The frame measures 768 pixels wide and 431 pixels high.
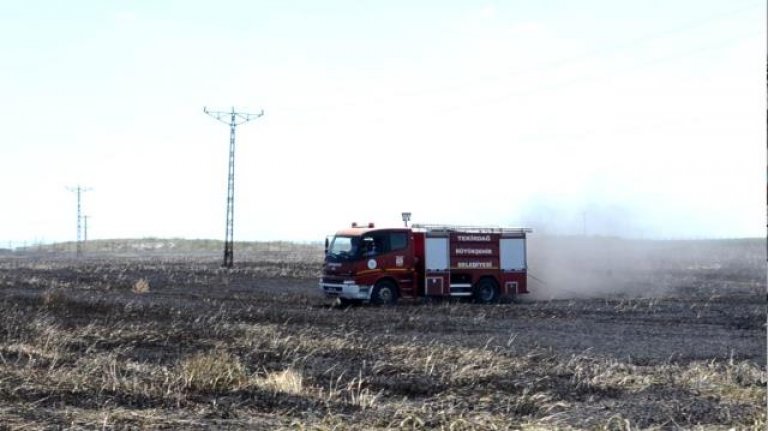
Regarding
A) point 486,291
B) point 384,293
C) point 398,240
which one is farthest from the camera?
point 486,291

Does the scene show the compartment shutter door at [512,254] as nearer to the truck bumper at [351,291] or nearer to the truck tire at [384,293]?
the truck tire at [384,293]

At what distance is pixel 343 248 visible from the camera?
2947cm

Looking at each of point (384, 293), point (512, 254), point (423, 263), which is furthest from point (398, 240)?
point (512, 254)

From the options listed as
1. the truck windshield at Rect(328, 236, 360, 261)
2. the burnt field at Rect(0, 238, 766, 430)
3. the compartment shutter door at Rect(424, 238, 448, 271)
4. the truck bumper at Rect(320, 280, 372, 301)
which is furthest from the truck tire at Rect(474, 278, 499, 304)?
the truck windshield at Rect(328, 236, 360, 261)

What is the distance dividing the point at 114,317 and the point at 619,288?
24.2 metres

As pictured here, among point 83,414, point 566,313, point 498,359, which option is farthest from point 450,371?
point 566,313

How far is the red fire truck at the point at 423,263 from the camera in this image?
29047 millimetres

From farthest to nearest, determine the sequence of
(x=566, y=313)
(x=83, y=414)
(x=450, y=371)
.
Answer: (x=566, y=313)
(x=450, y=371)
(x=83, y=414)

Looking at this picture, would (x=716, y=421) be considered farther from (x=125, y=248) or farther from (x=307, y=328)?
(x=125, y=248)

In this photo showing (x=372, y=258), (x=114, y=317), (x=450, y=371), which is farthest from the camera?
(x=372, y=258)

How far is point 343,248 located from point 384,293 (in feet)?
6.73

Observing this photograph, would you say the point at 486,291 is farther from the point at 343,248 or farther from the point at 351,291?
the point at 343,248

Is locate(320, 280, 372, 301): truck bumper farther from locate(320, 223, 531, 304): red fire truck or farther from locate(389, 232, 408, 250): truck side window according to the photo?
locate(389, 232, 408, 250): truck side window

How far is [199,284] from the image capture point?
38812 millimetres
